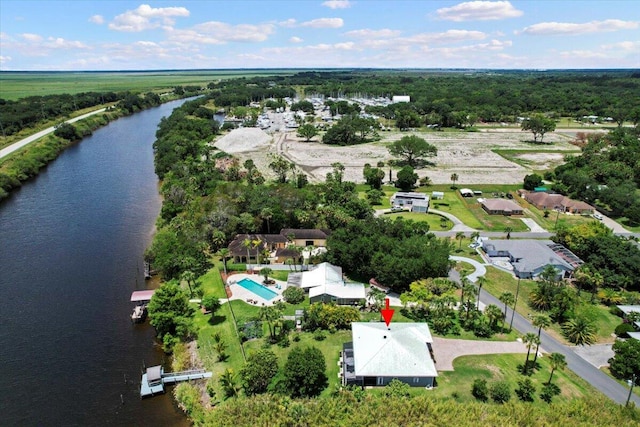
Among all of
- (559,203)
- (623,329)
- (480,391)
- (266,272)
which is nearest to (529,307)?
(623,329)

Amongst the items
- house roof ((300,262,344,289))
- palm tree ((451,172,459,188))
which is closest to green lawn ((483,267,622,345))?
house roof ((300,262,344,289))

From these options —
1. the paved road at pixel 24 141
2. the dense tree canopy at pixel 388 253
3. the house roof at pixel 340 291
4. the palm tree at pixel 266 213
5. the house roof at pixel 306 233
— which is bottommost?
the house roof at pixel 340 291

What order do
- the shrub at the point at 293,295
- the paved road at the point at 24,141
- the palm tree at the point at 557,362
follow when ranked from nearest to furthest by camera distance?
the palm tree at the point at 557,362
the shrub at the point at 293,295
the paved road at the point at 24,141

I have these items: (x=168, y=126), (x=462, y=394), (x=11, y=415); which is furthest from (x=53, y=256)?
(x=168, y=126)

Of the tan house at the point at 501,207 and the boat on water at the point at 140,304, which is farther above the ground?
the tan house at the point at 501,207

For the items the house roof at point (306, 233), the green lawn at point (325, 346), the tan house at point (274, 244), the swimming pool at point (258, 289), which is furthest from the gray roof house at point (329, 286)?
the house roof at point (306, 233)

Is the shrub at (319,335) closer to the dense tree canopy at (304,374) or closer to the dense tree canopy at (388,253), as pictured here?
the dense tree canopy at (304,374)

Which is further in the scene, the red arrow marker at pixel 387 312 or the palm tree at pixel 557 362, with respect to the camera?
the red arrow marker at pixel 387 312
